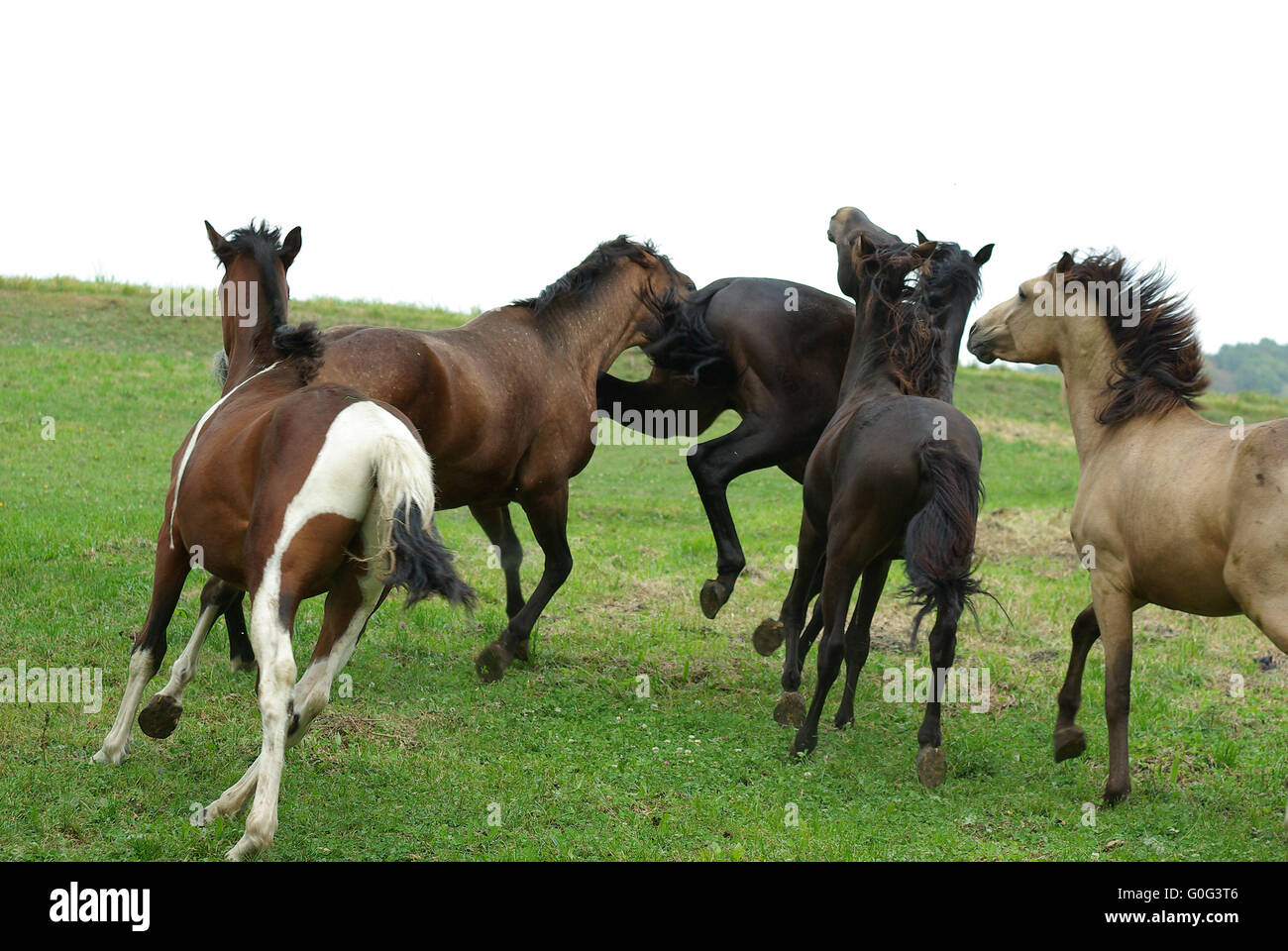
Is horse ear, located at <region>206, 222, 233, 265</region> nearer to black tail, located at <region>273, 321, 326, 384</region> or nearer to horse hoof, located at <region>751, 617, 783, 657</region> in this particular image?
black tail, located at <region>273, 321, 326, 384</region>

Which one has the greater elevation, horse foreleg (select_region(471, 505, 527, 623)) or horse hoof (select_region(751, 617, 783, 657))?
horse foreleg (select_region(471, 505, 527, 623))

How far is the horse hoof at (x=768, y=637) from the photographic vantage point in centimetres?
758

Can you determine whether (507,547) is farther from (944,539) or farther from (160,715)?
(944,539)

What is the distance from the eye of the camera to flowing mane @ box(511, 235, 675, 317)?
313 inches

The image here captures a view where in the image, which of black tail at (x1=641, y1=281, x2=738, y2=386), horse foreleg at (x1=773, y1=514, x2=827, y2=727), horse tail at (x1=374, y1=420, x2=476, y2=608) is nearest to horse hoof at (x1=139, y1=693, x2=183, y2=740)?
horse tail at (x1=374, y1=420, x2=476, y2=608)

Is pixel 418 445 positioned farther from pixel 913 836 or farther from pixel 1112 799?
pixel 1112 799

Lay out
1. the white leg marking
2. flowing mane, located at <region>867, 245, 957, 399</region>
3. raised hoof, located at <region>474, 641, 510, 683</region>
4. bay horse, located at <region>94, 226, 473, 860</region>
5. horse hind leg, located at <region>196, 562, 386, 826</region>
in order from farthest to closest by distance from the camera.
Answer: raised hoof, located at <region>474, 641, 510, 683</region>
flowing mane, located at <region>867, 245, 957, 399</region>
the white leg marking
horse hind leg, located at <region>196, 562, 386, 826</region>
bay horse, located at <region>94, 226, 473, 860</region>

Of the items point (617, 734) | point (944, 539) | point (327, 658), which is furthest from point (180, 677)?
point (944, 539)

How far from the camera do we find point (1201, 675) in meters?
8.22

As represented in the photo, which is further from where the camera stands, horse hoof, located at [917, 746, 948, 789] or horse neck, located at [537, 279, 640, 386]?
horse neck, located at [537, 279, 640, 386]

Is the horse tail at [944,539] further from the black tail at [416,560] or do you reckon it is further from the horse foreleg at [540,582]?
the horse foreleg at [540,582]

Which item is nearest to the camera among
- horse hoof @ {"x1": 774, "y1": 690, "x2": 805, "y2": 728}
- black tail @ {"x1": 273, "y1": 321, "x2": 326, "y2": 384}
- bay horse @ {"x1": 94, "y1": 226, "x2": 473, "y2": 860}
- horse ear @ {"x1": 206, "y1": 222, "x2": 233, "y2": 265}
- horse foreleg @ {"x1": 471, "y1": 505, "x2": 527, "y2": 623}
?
bay horse @ {"x1": 94, "y1": 226, "x2": 473, "y2": 860}

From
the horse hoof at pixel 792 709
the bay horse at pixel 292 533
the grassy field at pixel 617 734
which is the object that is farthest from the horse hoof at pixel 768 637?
the bay horse at pixel 292 533

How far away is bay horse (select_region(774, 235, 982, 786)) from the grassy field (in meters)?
0.55
